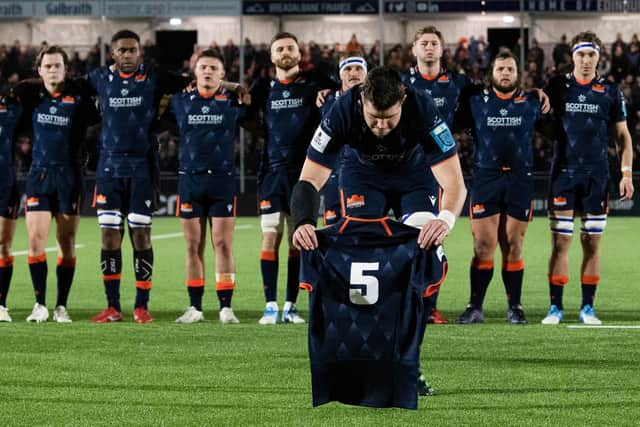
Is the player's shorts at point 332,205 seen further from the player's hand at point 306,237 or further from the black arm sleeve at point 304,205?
the player's hand at point 306,237

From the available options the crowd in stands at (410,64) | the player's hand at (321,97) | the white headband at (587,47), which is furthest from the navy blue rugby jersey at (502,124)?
the crowd in stands at (410,64)

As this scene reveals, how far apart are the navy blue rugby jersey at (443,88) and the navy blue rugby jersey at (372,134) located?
387 centimetres

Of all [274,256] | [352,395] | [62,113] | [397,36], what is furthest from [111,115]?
[397,36]

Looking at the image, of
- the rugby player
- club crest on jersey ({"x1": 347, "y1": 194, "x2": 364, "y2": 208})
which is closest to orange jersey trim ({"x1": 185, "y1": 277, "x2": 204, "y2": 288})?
the rugby player

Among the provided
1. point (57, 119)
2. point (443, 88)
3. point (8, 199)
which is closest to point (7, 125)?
point (57, 119)

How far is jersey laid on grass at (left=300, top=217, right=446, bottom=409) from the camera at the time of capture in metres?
6.16

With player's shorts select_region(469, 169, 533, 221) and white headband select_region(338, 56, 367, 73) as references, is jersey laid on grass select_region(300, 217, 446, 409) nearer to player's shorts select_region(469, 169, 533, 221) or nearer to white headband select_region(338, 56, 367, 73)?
white headband select_region(338, 56, 367, 73)

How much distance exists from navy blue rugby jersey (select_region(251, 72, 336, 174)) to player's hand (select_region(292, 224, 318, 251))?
4.64 metres

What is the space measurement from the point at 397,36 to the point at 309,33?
2.38 m

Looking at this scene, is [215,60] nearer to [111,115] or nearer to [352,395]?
[111,115]

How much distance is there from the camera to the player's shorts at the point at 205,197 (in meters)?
10.7

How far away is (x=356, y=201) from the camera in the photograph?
7242 mm

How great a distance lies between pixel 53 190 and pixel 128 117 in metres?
0.86

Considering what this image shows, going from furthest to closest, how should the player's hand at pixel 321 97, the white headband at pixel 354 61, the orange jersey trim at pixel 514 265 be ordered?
the orange jersey trim at pixel 514 265, the player's hand at pixel 321 97, the white headband at pixel 354 61
